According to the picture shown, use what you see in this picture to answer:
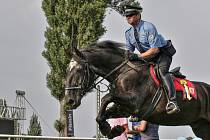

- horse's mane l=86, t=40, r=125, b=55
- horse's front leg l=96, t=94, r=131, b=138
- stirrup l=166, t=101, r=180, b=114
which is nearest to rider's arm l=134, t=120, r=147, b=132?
horse's front leg l=96, t=94, r=131, b=138

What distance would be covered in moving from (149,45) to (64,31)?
2138 cm

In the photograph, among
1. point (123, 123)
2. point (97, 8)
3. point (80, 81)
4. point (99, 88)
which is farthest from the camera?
point (97, 8)

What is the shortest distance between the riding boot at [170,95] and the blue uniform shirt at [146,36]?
21.9 inches

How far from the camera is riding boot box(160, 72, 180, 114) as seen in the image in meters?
9.02

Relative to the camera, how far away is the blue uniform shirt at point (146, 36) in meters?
9.23

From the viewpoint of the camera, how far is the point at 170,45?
966 cm

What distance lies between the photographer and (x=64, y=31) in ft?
99.7

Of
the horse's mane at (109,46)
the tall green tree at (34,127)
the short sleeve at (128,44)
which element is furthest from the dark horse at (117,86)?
the tall green tree at (34,127)

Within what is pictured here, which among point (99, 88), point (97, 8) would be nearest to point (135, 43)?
point (99, 88)

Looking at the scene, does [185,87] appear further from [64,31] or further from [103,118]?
[64,31]

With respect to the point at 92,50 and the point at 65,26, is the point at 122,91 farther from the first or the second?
the point at 65,26

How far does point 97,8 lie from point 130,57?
21.3 m

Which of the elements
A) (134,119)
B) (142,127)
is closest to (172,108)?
(134,119)

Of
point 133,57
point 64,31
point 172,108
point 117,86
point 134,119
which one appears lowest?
point 134,119
